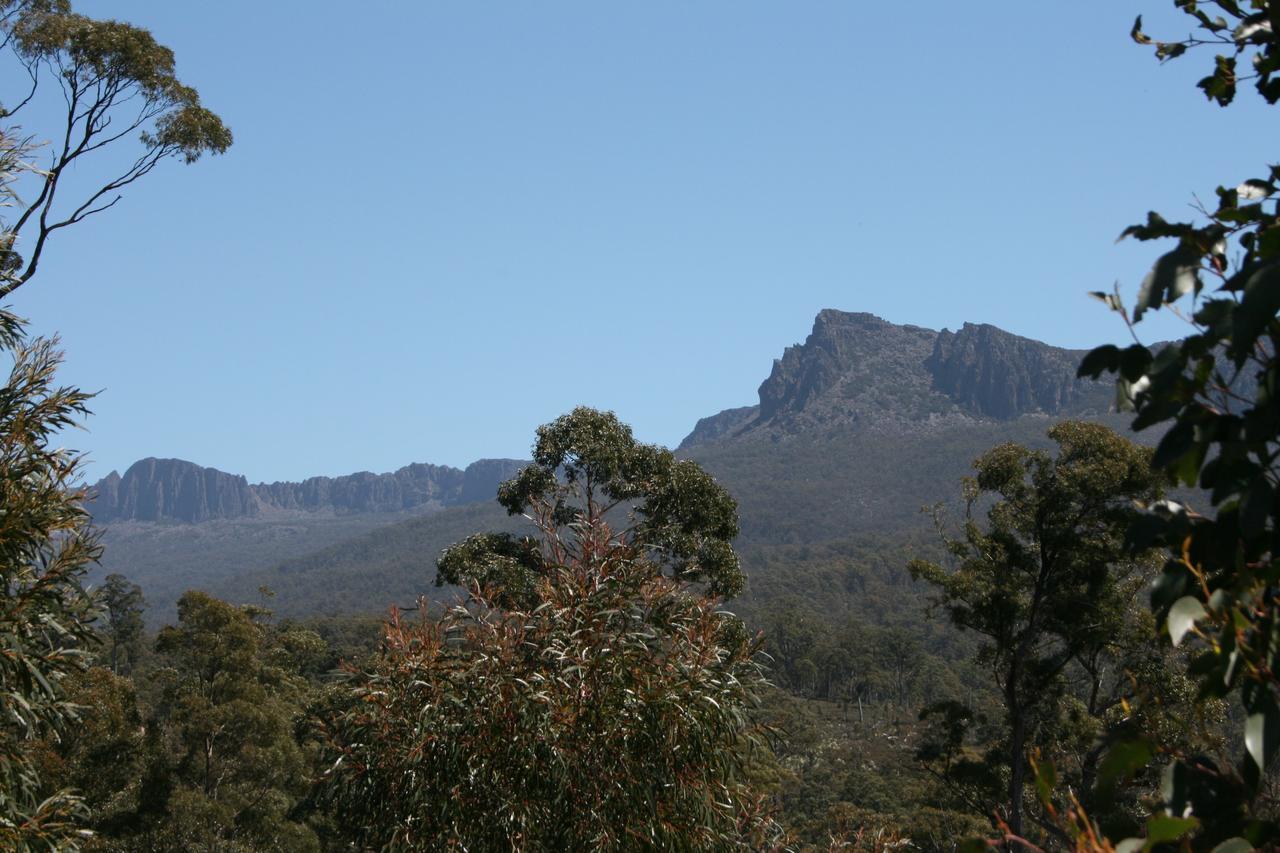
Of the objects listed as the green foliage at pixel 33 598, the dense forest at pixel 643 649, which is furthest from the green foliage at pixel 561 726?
the green foliage at pixel 33 598

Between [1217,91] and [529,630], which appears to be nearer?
[1217,91]

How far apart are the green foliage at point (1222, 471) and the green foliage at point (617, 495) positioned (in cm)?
1659

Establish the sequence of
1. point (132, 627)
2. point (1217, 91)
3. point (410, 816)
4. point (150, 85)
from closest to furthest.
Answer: point (1217, 91) → point (410, 816) → point (150, 85) → point (132, 627)

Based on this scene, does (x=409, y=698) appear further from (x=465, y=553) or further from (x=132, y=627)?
(x=132, y=627)

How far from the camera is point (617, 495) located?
19.5m

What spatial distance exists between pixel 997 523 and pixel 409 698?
44.3 ft

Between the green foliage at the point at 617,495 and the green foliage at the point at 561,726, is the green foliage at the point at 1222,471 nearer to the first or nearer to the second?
the green foliage at the point at 561,726

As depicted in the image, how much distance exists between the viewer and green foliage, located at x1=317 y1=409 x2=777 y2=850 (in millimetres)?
6090

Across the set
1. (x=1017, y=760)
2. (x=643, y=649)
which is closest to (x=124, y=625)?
(x=1017, y=760)

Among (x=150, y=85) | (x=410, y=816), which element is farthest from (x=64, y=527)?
(x=150, y=85)

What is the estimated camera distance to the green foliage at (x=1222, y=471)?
1.57m

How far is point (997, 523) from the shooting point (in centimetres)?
1805

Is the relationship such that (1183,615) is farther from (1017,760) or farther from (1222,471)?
(1017,760)

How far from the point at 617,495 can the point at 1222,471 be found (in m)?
17.9
